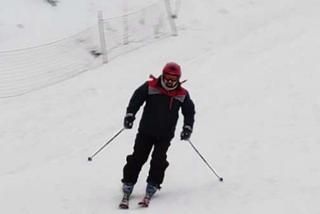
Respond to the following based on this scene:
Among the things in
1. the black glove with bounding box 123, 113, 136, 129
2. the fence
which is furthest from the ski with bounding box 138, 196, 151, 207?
the fence

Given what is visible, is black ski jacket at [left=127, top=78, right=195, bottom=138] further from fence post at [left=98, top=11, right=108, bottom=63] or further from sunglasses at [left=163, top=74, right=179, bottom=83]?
fence post at [left=98, top=11, right=108, bottom=63]

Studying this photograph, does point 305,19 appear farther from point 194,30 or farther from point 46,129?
point 46,129

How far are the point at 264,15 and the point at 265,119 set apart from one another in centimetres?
708

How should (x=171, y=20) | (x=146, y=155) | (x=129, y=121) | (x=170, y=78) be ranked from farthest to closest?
(x=171, y=20), (x=146, y=155), (x=129, y=121), (x=170, y=78)

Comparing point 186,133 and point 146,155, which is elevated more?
point 186,133

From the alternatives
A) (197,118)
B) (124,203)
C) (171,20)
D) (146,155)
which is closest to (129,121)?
(146,155)

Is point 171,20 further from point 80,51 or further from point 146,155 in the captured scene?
point 146,155

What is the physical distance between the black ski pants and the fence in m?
5.06

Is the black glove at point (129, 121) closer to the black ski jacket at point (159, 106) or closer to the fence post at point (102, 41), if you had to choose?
the black ski jacket at point (159, 106)

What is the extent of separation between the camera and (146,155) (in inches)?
281

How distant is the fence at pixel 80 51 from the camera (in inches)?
476

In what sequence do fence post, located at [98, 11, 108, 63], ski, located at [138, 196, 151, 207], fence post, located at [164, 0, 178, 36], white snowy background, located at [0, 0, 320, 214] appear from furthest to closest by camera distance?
fence post, located at [164, 0, 178, 36] < fence post, located at [98, 11, 108, 63] < white snowy background, located at [0, 0, 320, 214] < ski, located at [138, 196, 151, 207]

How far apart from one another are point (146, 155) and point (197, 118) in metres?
2.98

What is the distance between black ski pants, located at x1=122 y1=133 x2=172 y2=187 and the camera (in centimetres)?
706
